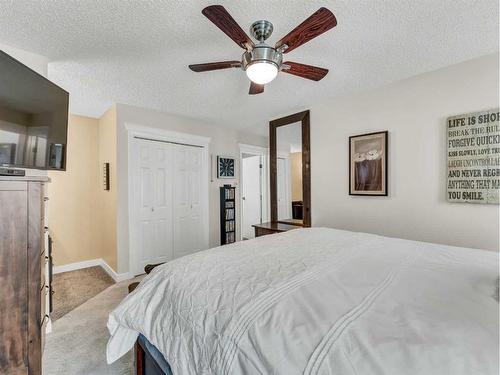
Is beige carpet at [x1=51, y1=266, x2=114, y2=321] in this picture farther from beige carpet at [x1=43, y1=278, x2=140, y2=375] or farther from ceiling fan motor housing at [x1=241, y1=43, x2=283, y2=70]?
ceiling fan motor housing at [x1=241, y1=43, x2=283, y2=70]

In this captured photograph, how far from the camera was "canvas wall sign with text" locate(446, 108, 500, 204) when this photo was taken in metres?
1.88

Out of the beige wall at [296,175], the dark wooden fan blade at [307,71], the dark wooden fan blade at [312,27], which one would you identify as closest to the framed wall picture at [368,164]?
the beige wall at [296,175]

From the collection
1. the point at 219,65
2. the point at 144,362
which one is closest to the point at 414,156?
the point at 219,65

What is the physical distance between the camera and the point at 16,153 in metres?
1.49

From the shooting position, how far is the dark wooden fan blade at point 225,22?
1190 millimetres

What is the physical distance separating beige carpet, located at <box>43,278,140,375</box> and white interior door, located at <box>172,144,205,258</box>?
Result: 4.49ft

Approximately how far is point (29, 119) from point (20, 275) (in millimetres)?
1074

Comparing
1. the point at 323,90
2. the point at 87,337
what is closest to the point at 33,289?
the point at 87,337

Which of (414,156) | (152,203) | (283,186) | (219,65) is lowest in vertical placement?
(152,203)

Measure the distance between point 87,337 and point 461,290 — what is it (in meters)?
2.48

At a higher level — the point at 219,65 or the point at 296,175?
the point at 219,65

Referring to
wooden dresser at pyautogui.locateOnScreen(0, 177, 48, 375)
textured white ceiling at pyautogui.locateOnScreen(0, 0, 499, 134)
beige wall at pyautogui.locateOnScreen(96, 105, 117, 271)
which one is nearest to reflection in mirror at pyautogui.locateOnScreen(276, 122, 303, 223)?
textured white ceiling at pyautogui.locateOnScreen(0, 0, 499, 134)

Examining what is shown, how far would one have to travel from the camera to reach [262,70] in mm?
1518

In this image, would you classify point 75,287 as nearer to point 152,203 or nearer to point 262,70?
point 152,203
